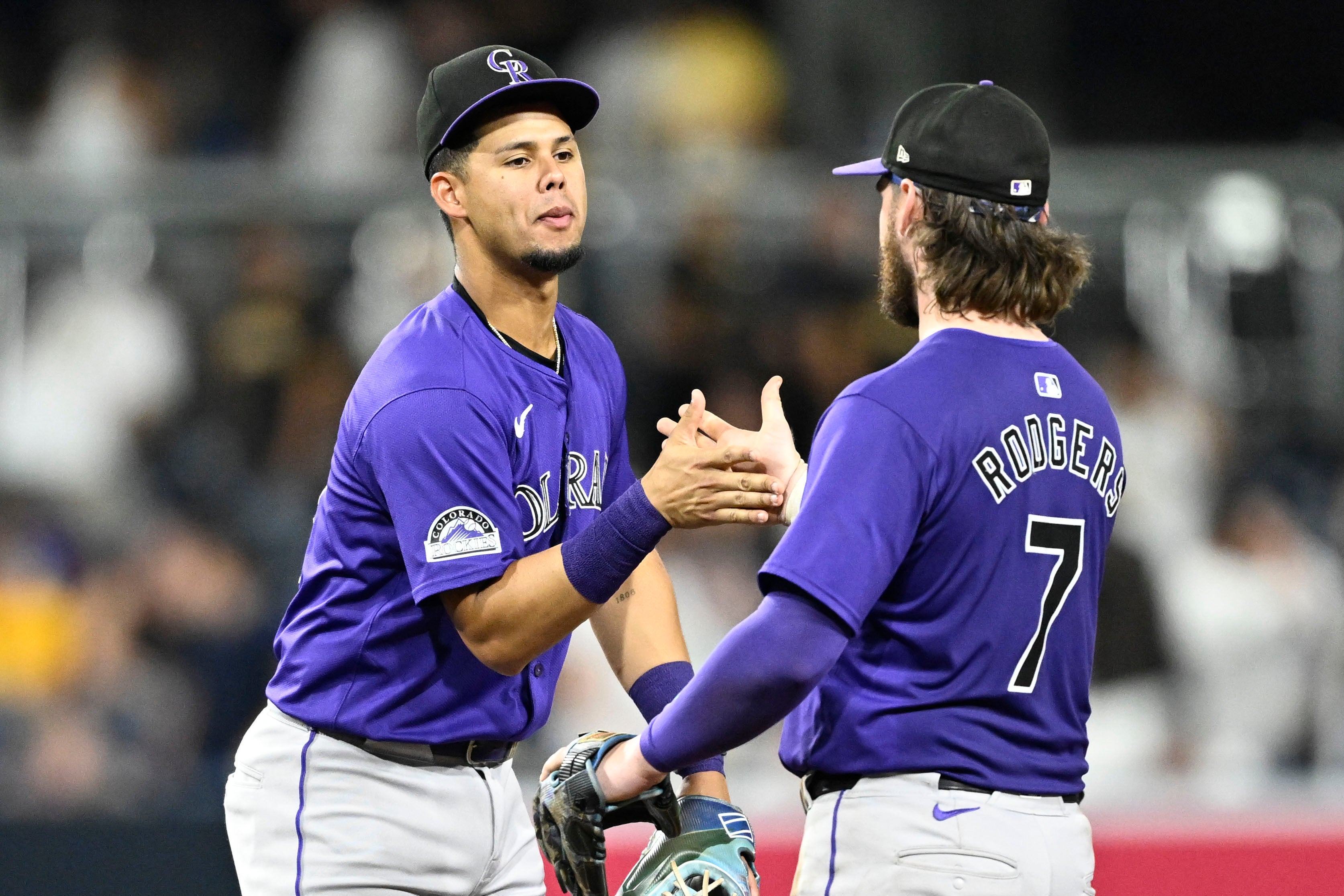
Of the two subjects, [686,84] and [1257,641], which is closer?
[1257,641]

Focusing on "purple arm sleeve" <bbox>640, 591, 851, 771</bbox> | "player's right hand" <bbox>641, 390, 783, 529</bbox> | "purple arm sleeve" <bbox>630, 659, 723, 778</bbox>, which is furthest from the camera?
"purple arm sleeve" <bbox>630, 659, 723, 778</bbox>

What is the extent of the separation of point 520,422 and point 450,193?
0.55m

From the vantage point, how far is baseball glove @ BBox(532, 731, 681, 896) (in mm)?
2934

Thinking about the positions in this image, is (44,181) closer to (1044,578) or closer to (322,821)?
(322,821)

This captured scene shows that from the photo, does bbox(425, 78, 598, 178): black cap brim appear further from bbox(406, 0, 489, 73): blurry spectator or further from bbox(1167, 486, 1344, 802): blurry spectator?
bbox(406, 0, 489, 73): blurry spectator

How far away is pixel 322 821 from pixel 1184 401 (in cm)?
560

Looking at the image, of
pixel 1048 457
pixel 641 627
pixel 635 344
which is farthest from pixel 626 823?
pixel 635 344

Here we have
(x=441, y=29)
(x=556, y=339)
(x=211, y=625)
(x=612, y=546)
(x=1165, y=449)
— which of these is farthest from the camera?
(x=441, y=29)

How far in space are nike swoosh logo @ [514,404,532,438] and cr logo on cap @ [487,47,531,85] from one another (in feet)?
2.23

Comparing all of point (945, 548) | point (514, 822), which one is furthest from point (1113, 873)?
point (945, 548)

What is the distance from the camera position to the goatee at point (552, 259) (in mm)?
3393

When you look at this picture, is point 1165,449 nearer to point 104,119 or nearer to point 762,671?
point 762,671

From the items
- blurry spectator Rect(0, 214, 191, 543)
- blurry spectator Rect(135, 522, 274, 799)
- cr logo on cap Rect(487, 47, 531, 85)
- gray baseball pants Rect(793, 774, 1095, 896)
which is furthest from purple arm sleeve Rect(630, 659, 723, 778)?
blurry spectator Rect(0, 214, 191, 543)

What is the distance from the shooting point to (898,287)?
296 cm
